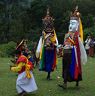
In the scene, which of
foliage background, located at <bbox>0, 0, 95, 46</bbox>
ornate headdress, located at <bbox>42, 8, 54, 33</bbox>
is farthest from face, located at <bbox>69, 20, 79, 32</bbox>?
foliage background, located at <bbox>0, 0, 95, 46</bbox>

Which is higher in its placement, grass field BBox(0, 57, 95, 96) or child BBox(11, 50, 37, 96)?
child BBox(11, 50, 37, 96)

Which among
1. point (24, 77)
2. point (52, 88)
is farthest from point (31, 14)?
point (24, 77)

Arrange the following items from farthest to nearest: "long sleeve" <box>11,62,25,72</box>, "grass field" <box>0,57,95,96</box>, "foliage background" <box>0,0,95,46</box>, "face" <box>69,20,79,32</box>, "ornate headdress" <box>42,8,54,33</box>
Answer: "foliage background" <box>0,0,95,46</box> → "ornate headdress" <box>42,8,54,33</box> → "face" <box>69,20,79,32</box> → "grass field" <box>0,57,95,96</box> → "long sleeve" <box>11,62,25,72</box>

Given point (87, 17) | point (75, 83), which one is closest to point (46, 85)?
point (75, 83)

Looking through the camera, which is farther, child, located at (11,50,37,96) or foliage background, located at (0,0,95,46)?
foliage background, located at (0,0,95,46)

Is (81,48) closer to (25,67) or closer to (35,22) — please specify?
(25,67)

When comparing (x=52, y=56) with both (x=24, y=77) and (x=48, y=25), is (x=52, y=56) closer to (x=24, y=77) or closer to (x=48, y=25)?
(x=48, y=25)

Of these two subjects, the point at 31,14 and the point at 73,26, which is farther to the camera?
the point at 31,14

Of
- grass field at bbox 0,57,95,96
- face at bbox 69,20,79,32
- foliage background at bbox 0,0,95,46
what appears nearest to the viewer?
grass field at bbox 0,57,95,96

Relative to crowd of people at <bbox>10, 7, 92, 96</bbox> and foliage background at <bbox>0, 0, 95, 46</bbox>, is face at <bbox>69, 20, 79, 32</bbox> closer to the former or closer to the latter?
crowd of people at <bbox>10, 7, 92, 96</bbox>

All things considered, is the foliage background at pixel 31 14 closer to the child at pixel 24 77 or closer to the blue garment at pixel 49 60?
the blue garment at pixel 49 60

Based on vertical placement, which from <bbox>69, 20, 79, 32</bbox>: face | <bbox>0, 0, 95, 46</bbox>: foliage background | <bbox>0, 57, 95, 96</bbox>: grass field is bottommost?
<bbox>0, 57, 95, 96</bbox>: grass field

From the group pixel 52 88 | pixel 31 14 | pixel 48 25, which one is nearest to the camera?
pixel 52 88

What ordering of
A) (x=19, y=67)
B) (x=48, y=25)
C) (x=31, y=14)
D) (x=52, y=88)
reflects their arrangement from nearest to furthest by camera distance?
1. (x=19, y=67)
2. (x=52, y=88)
3. (x=48, y=25)
4. (x=31, y=14)
